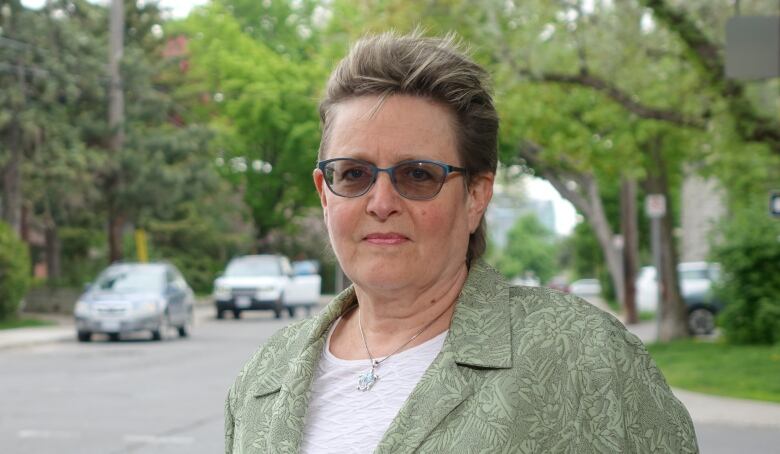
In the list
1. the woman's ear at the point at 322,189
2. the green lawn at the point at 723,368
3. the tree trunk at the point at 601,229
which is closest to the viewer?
the woman's ear at the point at 322,189

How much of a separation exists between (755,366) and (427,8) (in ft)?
25.0

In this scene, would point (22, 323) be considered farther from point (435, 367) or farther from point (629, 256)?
point (435, 367)

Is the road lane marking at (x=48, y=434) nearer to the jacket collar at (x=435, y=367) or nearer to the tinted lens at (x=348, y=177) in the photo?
the jacket collar at (x=435, y=367)

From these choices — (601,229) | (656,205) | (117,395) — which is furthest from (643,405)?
(601,229)

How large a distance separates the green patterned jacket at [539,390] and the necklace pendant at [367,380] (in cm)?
17

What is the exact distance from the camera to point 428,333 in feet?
7.58

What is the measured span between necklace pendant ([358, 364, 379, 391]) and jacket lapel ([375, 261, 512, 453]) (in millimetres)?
178

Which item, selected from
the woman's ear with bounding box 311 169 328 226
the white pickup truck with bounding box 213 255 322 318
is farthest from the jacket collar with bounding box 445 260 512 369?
the white pickup truck with bounding box 213 255 322 318

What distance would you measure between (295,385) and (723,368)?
46.5ft

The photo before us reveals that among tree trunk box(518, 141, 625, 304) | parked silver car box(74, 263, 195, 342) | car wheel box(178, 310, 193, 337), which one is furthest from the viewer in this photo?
tree trunk box(518, 141, 625, 304)

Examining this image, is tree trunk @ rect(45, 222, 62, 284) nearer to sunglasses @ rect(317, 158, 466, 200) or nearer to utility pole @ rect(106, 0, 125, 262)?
utility pole @ rect(106, 0, 125, 262)

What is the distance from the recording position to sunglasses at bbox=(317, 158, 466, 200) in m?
2.26

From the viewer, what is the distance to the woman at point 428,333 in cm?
199

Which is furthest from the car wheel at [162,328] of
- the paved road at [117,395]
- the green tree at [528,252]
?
the green tree at [528,252]
